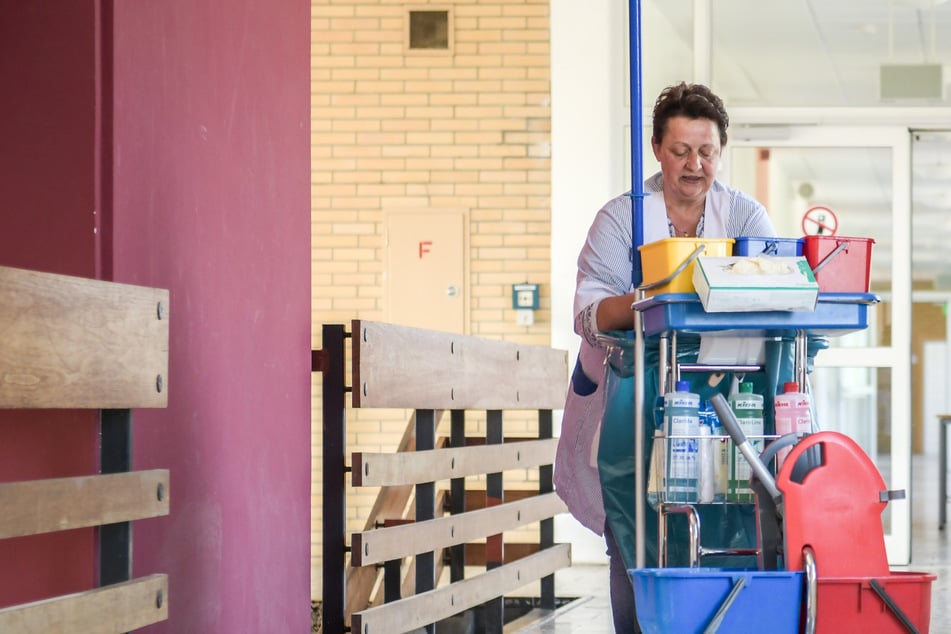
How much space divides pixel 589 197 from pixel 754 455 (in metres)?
5.27

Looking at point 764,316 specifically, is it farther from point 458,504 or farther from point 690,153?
point 458,504

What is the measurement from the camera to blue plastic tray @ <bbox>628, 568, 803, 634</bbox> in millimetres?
2225

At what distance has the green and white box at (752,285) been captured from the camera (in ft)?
7.66

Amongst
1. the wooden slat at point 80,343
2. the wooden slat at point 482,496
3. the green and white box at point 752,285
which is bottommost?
the wooden slat at point 482,496

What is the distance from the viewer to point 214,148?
122 inches

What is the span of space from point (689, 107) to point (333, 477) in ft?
5.16

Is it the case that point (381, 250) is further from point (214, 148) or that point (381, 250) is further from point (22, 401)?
point (22, 401)

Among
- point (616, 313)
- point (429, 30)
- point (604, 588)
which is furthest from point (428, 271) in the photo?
point (616, 313)

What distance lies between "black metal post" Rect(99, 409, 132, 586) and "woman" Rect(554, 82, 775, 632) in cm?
101

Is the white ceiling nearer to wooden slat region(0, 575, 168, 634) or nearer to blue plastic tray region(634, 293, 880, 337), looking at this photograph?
blue plastic tray region(634, 293, 880, 337)

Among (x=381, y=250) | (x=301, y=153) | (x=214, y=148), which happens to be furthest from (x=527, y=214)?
(x=214, y=148)

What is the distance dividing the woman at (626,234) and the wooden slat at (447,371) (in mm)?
737

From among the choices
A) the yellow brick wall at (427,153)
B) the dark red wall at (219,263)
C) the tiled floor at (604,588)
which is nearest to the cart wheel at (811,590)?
the dark red wall at (219,263)

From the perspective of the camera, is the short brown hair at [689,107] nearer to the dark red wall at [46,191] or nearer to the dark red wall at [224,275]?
the dark red wall at [224,275]
